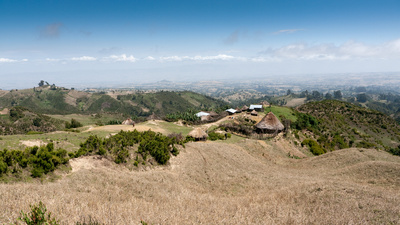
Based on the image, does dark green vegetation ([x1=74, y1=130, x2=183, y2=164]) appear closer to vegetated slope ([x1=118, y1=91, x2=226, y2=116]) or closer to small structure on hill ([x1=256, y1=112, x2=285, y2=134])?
small structure on hill ([x1=256, y1=112, x2=285, y2=134])

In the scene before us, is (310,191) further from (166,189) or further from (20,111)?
(20,111)

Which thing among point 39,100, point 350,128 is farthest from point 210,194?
point 39,100

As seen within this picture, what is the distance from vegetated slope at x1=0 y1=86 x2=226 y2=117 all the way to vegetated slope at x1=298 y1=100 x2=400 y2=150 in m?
83.4

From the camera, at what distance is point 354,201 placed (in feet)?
23.8

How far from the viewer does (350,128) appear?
151ft

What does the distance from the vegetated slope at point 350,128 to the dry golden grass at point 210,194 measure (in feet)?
78.1

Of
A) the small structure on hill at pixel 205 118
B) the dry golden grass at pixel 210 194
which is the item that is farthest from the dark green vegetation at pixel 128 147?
the small structure on hill at pixel 205 118

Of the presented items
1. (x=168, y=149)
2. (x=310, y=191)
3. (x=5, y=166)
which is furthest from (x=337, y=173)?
(x=5, y=166)

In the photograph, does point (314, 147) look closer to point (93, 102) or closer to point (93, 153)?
point (93, 153)

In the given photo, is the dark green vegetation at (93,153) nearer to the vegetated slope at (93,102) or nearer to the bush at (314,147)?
the bush at (314,147)

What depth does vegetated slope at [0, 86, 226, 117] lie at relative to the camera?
5443 inches

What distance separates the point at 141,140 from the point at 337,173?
48.7 ft

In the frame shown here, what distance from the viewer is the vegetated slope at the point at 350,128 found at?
3743cm

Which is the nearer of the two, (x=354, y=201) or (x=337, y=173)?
(x=354, y=201)
